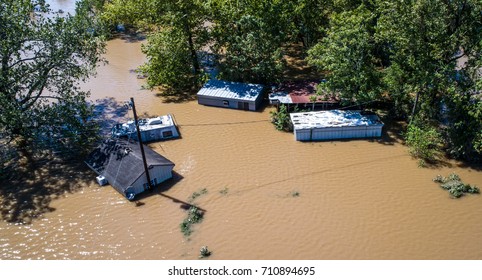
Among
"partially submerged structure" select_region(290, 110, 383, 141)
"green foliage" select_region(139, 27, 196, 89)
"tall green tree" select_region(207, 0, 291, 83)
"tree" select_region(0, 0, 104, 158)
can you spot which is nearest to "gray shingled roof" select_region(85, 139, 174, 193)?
"tree" select_region(0, 0, 104, 158)

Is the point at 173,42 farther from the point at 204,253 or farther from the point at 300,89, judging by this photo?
the point at 204,253

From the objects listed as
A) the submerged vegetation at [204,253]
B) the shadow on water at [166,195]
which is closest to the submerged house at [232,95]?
the shadow on water at [166,195]

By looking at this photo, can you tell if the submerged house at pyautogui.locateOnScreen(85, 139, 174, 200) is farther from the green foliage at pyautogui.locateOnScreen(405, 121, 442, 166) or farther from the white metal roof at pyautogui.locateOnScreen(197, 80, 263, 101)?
the green foliage at pyautogui.locateOnScreen(405, 121, 442, 166)

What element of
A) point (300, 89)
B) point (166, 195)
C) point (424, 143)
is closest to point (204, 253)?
point (166, 195)

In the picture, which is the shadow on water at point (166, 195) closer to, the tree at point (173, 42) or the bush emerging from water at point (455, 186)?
the tree at point (173, 42)

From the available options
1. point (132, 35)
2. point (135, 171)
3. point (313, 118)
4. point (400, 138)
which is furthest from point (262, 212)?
point (132, 35)
